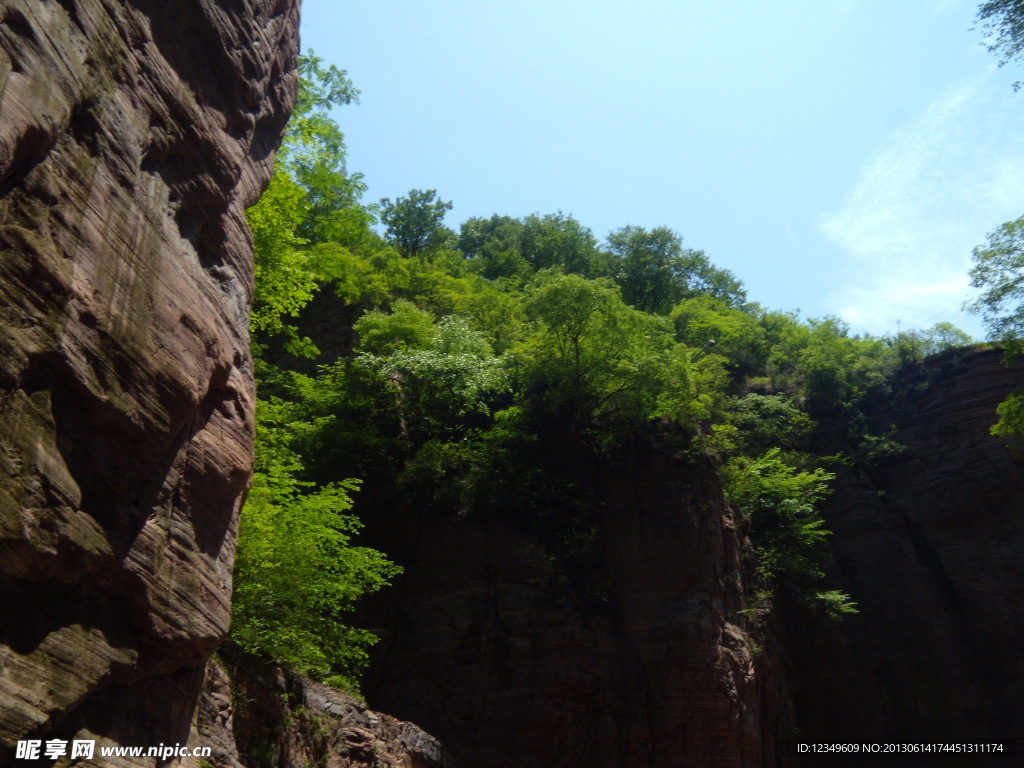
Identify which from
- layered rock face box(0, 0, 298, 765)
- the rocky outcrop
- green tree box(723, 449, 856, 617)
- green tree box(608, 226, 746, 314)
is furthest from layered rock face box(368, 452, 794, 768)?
green tree box(608, 226, 746, 314)

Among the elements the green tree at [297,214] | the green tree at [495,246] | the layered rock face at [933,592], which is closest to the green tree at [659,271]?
the green tree at [495,246]

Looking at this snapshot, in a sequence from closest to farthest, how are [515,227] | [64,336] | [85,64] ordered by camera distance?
[64,336] < [85,64] < [515,227]

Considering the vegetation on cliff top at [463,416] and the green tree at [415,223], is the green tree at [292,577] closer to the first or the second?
the vegetation on cliff top at [463,416]

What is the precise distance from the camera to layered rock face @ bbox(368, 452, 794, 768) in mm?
21328

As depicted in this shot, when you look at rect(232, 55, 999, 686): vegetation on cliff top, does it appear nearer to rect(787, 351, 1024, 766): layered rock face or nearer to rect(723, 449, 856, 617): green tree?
rect(723, 449, 856, 617): green tree

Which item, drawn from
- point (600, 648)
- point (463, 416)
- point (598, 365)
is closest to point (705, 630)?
point (600, 648)

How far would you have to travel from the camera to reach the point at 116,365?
8.74 meters

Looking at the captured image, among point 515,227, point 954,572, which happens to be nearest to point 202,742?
point 954,572

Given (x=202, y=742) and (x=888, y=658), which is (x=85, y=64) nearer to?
(x=202, y=742)

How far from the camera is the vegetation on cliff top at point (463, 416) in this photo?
17.4 meters

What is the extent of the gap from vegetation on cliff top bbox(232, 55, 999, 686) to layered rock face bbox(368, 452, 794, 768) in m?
0.86

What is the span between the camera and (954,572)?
3148cm

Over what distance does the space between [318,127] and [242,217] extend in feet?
38.5

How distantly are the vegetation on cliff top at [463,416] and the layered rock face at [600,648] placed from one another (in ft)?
2.81
